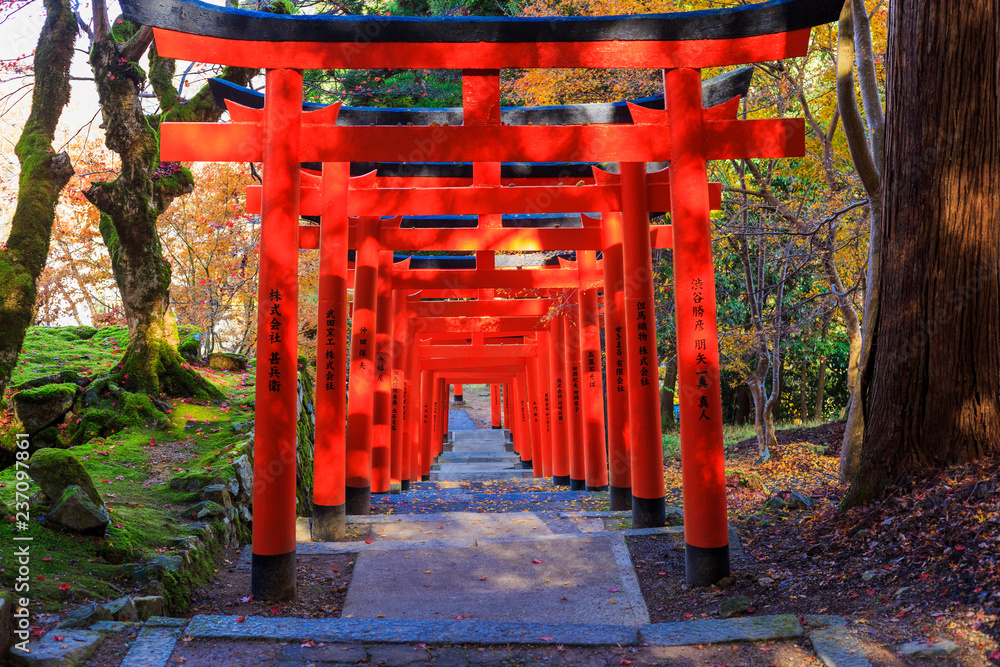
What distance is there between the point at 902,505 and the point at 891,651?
1.63m

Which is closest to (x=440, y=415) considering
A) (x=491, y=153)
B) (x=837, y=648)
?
(x=491, y=153)

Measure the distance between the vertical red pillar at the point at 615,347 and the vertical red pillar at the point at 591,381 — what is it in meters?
2.08

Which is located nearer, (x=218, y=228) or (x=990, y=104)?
(x=990, y=104)

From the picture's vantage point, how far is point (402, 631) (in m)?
4.62

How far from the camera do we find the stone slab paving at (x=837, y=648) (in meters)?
3.82

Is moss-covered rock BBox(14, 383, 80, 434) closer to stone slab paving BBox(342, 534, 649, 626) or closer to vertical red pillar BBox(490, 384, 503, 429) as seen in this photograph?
stone slab paving BBox(342, 534, 649, 626)

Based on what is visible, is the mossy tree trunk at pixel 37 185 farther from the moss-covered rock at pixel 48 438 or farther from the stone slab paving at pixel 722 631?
the stone slab paving at pixel 722 631

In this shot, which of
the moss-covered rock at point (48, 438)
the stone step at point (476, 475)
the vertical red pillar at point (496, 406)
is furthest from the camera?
the vertical red pillar at point (496, 406)

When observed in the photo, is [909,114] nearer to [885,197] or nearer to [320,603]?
[885,197]

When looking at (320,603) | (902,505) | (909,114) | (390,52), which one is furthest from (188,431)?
(909,114)

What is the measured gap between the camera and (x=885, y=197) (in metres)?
5.73

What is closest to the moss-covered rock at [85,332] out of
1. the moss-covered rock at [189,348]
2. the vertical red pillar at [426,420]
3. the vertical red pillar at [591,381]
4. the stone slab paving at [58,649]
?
the moss-covered rock at [189,348]

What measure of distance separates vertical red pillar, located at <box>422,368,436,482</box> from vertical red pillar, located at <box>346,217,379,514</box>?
23.8 feet

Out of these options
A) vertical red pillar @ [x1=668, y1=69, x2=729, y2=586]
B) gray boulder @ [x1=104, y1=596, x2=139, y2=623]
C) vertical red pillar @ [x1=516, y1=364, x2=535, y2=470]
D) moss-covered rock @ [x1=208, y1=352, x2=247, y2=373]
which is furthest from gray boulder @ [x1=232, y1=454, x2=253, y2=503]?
vertical red pillar @ [x1=516, y1=364, x2=535, y2=470]
